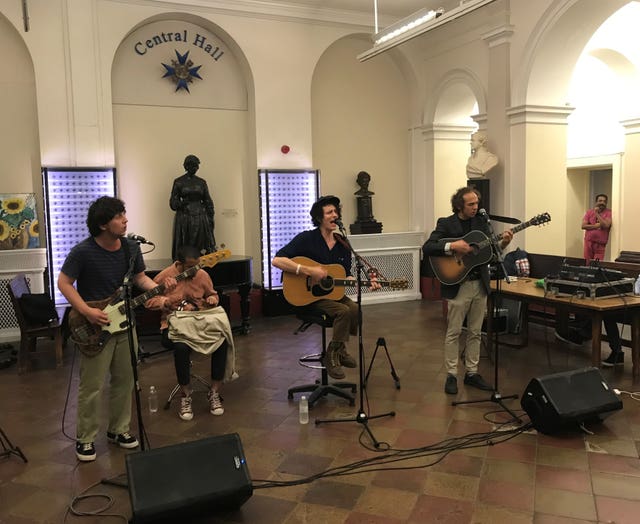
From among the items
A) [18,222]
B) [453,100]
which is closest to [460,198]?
[453,100]

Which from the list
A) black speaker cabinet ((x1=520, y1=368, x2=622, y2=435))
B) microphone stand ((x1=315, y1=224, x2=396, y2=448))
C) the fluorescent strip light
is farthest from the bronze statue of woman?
black speaker cabinet ((x1=520, y1=368, x2=622, y2=435))

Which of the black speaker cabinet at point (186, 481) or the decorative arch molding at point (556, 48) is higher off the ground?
the decorative arch molding at point (556, 48)

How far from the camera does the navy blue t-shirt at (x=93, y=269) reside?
3.34 metres

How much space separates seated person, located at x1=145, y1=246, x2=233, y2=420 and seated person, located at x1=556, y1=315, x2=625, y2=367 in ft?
10.3

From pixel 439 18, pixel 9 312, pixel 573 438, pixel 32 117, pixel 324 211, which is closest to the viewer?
pixel 573 438

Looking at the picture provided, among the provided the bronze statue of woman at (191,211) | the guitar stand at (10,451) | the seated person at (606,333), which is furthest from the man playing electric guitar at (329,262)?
the bronze statue of woman at (191,211)

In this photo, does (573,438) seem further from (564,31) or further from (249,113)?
(249,113)

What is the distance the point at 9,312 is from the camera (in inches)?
261

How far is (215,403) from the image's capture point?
426cm

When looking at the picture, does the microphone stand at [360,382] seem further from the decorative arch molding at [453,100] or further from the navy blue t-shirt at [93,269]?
the decorative arch molding at [453,100]

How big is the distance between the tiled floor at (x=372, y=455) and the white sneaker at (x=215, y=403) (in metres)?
0.06

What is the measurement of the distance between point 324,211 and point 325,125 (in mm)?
4854

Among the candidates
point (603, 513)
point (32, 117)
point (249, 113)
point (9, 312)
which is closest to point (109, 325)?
point (603, 513)

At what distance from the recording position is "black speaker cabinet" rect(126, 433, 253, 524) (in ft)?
8.45
